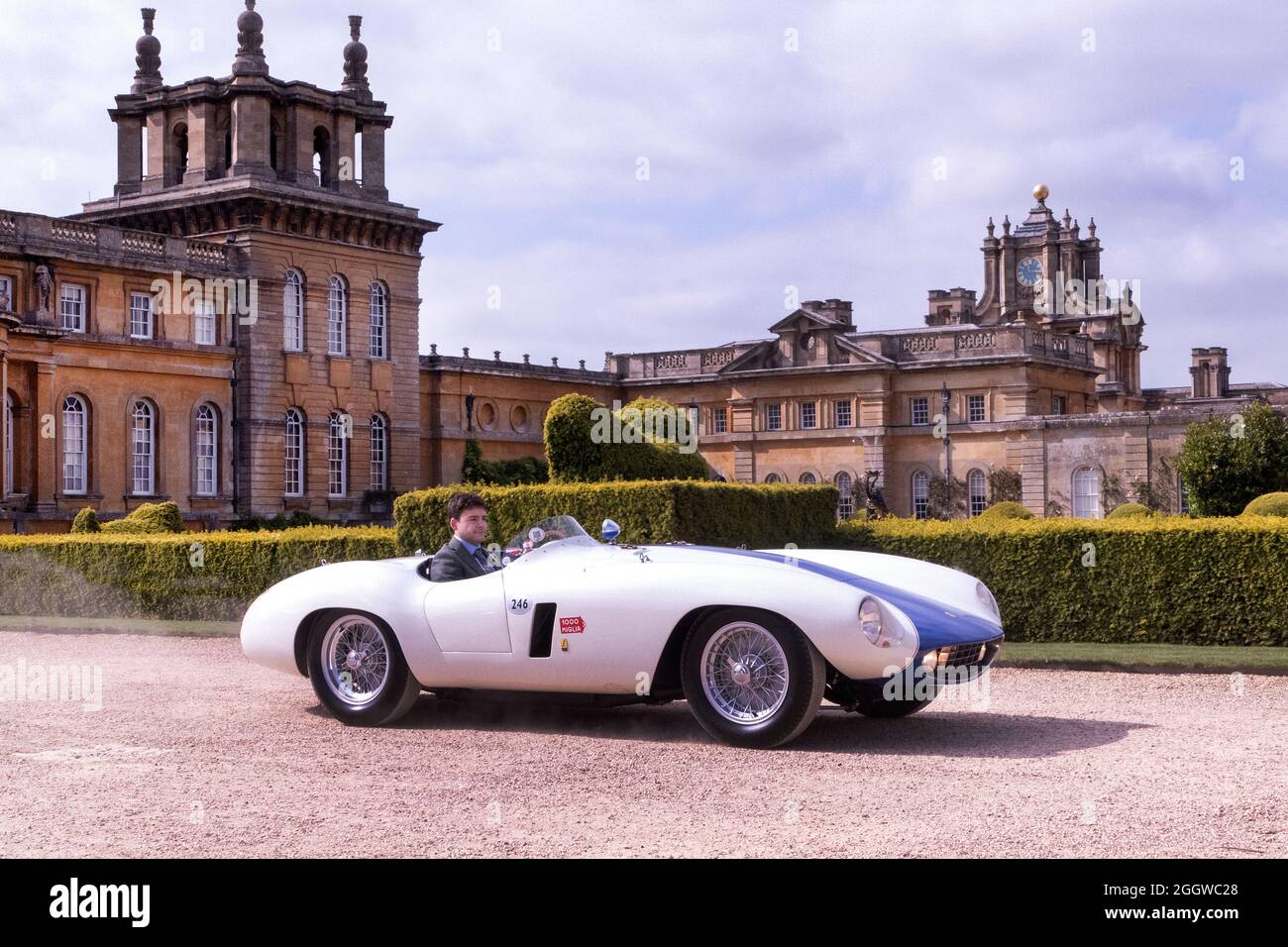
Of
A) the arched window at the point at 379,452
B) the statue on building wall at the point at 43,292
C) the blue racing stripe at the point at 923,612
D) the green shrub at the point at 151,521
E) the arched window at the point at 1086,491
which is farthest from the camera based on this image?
the arched window at the point at 1086,491

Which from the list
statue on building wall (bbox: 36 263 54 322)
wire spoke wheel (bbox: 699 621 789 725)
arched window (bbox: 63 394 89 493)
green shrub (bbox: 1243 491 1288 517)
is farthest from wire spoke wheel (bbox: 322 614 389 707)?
statue on building wall (bbox: 36 263 54 322)

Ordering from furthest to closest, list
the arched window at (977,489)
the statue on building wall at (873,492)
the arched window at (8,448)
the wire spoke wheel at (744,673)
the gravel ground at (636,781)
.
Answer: the arched window at (977,489) < the statue on building wall at (873,492) < the arched window at (8,448) < the wire spoke wheel at (744,673) < the gravel ground at (636,781)

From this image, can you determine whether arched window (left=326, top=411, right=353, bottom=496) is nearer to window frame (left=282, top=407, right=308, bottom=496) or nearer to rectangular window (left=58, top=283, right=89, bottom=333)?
window frame (left=282, top=407, right=308, bottom=496)

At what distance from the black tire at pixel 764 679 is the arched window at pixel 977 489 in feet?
179

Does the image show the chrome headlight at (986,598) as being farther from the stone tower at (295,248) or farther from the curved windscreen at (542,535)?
the stone tower at (295,248)

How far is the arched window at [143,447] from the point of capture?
42.5 m

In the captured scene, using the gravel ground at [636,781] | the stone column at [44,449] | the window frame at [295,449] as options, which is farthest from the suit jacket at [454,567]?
the window frame at [295,449]

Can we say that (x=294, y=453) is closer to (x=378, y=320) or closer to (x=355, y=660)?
(x=378, y=320)

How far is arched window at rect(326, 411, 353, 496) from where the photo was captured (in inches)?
1906

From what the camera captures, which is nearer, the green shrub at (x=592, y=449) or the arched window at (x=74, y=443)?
the green shrub at (x=592, y=449)

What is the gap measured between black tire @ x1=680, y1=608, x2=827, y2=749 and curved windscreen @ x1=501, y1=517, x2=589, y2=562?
138 cm

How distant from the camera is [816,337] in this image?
67438mm

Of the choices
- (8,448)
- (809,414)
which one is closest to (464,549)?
(8,448)

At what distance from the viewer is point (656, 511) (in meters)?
15.8
